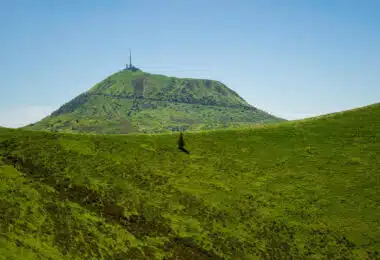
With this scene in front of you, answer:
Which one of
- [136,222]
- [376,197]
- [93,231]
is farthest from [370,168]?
[93,231]

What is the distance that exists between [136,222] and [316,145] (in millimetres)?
59194

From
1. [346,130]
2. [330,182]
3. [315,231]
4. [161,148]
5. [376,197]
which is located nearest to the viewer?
[315,231]

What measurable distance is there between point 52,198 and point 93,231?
1083 cm

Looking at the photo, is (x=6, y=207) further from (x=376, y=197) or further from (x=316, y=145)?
(x=316, y=145)

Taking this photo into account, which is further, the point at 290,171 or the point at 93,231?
the point at 290,171

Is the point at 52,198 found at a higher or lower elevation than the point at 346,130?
lower

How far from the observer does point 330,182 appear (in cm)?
8050

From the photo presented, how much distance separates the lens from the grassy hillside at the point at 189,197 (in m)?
53.8

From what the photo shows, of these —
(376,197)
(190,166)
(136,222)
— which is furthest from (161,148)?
(376,197)

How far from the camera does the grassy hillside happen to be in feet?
176

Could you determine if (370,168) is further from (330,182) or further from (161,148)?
(161,148)

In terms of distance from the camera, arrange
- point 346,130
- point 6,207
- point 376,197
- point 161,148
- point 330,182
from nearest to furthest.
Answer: point 6,207
point 376,197
point 330,182
point 161,148
point 346,130

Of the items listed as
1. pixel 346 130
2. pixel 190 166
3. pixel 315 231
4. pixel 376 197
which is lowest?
pixel 315 231

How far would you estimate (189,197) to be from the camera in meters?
71.8
